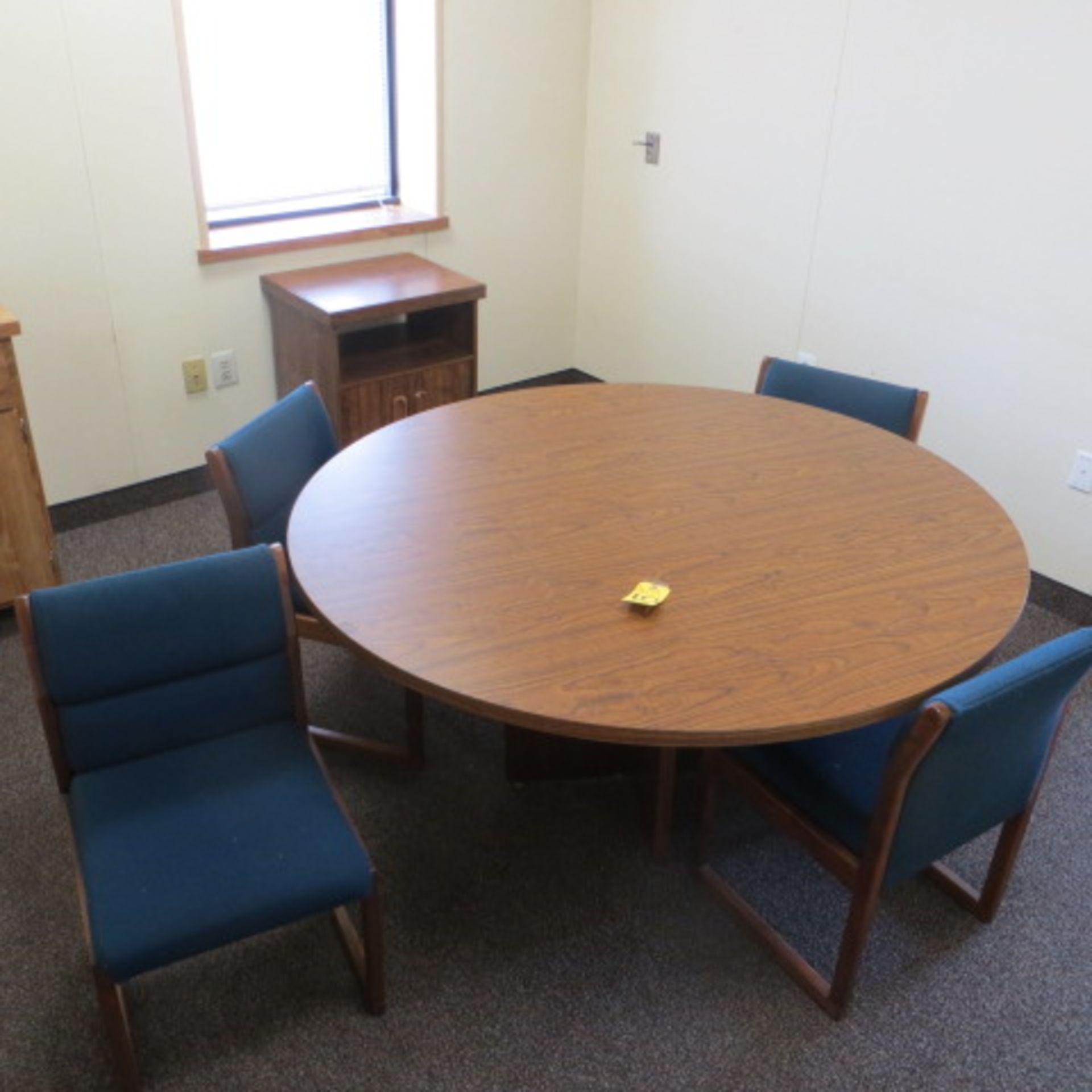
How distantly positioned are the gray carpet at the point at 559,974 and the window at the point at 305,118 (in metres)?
1.94

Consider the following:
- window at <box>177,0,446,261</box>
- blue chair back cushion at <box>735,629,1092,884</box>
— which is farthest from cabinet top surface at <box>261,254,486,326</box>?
blue chair back cushion at <box>735,629,1092,884</box>

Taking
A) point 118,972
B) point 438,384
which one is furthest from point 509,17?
point 118,972

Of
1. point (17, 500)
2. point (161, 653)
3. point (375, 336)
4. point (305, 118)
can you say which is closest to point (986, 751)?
point (161, 653)

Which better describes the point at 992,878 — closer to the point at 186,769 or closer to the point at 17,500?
the point at 186,769

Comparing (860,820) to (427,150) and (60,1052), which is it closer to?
(60,1052)

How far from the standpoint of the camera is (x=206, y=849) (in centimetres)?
157

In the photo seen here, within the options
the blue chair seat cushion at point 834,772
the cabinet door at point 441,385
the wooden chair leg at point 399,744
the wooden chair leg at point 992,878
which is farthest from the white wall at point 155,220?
the wooden chair leg at point 992,878

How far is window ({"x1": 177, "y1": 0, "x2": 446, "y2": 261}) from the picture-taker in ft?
10.4

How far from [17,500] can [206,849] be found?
1366 millimetres

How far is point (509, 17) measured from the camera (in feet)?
11.6

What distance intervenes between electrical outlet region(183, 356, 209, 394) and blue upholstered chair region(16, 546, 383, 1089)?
1777mm

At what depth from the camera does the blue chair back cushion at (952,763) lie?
146 centimetres

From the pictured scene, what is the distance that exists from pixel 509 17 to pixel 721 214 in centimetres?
99

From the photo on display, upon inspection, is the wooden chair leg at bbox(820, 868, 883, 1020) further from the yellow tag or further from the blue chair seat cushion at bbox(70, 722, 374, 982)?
the blue chair seat cushion at bbox(70, 722, 374, 982)
